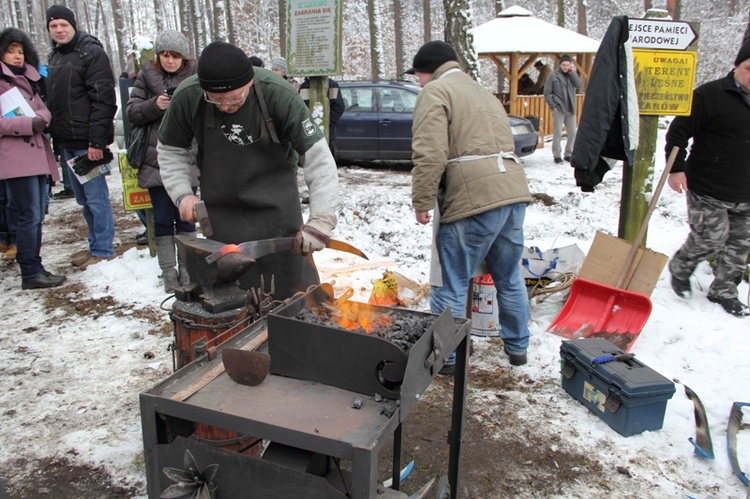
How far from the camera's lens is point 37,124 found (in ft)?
16.8

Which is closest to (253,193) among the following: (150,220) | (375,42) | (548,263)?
(548,263)

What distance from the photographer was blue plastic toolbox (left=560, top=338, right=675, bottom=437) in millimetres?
3027

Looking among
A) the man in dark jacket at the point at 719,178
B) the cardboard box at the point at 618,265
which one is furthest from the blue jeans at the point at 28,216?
the man in dark jacket at the point at 719,178

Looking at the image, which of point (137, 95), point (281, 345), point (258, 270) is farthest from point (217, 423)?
point (137, 95)

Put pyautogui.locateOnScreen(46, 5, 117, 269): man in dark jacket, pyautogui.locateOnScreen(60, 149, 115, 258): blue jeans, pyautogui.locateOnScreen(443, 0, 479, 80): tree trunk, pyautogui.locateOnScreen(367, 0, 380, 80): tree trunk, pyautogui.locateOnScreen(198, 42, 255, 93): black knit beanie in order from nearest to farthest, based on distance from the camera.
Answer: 1. pyautogui.locateOnScreen(198, 42, 255, 93): black knit beanie
2. pyautogui.locateOnScreen(46, 5, 117, 269): man in dark jacket
3. pyautogui.locateOnScreen(60, 149, 115, 258): blue jeans
4. pyautogui.locateOnScreen(443, 0, 479, 80): tree trunk
5. pyautogui.locateOnScreen(367, 0, 380, 80): tree trunk

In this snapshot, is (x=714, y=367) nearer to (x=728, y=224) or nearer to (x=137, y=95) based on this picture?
(x=728, y=224)

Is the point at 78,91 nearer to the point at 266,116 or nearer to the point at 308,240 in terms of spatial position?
the point at 266,116

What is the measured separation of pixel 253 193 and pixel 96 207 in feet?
10.9

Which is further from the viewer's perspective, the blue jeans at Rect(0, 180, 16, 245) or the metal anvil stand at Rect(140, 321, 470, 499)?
the blue jeans at Rect(0, 180, 16, 245)

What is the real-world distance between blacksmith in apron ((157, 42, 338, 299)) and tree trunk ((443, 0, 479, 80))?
6563mm

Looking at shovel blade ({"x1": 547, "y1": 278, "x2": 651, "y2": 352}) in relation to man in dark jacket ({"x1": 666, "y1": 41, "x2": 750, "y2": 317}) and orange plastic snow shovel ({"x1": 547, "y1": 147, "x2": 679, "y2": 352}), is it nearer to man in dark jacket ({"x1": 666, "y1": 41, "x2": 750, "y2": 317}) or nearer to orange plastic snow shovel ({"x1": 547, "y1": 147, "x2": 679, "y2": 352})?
orange plastic snow shovel ({"x1": 547, "y1": 147, "x2": 679, "y2": 352})

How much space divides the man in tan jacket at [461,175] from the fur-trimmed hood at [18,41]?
3646 mm

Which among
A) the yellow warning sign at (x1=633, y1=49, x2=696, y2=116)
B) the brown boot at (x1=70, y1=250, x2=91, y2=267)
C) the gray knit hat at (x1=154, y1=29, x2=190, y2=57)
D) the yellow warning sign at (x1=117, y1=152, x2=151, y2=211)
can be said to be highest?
the gray knit hat at (x1=154, y1=29, x2=190, y2=57)

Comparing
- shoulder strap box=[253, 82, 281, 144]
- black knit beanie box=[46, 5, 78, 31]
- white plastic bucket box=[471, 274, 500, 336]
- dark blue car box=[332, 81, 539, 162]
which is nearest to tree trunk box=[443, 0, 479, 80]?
dark blue car box=[332, 81, 539, 162]
